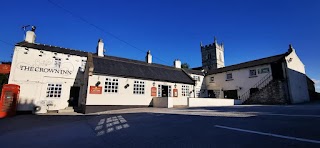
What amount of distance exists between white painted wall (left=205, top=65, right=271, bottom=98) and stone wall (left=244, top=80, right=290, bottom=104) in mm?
2318

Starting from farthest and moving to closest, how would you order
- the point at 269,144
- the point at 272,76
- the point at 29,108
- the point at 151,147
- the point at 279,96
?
the point at 272,76 < the point at 279,96 < the point at 29,108 < the point at 151,147 < the point at 269,144

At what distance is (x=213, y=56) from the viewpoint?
5750 cm

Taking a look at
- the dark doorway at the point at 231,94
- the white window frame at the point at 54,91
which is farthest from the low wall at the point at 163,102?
the dark doorway at the point at 231,94

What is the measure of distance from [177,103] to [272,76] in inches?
536

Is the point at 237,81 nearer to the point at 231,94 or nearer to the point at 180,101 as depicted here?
the point at 231,94

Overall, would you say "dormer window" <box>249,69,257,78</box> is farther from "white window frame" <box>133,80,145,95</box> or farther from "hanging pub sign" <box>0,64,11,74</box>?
"hanging pub sign" <box>0,64,11,74</box>

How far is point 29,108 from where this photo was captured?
49.1 feet

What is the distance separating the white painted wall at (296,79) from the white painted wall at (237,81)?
2806 millimetres

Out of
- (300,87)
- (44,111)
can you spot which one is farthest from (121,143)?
(300,87)

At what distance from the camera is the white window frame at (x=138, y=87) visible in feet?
59.0

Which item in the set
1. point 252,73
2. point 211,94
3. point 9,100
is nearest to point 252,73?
point 252,73

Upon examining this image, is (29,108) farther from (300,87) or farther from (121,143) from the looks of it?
(300,87)

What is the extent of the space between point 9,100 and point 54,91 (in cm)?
377

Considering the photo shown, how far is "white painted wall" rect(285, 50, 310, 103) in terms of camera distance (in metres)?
20.3
